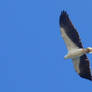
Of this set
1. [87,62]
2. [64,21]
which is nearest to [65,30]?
[64,21]

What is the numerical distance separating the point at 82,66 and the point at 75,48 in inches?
81.6

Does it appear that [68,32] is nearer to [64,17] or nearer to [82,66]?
[64,17]

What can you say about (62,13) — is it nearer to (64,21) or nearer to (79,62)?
(64,21)

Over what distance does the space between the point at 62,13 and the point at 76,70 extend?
19.3 ft

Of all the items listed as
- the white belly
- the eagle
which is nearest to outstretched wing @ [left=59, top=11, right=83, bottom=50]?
the eagle

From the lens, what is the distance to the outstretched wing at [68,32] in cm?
3525

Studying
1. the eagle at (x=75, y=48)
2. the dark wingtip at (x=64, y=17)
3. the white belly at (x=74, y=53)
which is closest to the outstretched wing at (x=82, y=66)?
the eagle at (x=75, y=48)

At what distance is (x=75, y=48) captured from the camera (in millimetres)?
36500

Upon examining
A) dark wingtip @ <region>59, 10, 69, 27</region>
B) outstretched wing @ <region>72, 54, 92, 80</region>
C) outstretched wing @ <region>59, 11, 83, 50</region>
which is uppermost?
dark wingtip @ <region>59, 10, 69, 27</region>

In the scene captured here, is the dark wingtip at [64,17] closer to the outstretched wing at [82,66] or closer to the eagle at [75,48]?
the eagle at [75,48]

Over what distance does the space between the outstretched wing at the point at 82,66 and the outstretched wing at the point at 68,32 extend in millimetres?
1474

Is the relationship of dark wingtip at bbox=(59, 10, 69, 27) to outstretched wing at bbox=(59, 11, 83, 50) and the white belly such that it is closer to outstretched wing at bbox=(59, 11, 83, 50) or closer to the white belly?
outstretched wing at bbox=(59, 11, 83, 50)

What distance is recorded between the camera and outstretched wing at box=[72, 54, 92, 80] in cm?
3697

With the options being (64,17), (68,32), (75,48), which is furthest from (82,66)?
(64,17)
